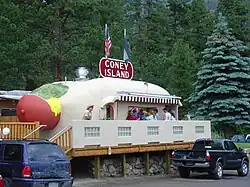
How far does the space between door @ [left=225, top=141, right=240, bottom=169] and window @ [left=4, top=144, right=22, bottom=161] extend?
39.6 ft

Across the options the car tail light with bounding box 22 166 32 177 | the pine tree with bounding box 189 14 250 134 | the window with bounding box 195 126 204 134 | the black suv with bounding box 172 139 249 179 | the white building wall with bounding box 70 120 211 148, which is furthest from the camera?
the pine tree with bounding box 189 14 250 134

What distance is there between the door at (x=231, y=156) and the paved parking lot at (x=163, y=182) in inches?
25.5

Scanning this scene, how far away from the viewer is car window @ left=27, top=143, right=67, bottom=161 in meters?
14.9

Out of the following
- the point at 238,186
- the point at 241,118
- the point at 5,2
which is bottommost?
the point at 238,186

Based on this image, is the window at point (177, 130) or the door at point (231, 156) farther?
the window at point (177, 130)

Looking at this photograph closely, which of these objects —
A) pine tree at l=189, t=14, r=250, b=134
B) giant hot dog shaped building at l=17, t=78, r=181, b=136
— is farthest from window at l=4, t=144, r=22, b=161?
pine tree at l=189, t=14, r=250, b=134

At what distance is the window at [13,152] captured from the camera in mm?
14914

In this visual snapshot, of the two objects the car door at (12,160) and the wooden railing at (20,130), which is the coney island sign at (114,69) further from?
the car door at (12,160)

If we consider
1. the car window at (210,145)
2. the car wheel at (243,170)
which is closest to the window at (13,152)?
the car window at (210,145)

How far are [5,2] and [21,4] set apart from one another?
246 inches

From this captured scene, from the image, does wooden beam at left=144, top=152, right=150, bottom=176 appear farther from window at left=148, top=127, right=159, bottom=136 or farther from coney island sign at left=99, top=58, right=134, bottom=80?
coney island sign at left=99, top=58, right=134, bottom=80

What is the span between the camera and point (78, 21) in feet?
160

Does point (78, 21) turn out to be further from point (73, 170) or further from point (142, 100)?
point (73, 170)

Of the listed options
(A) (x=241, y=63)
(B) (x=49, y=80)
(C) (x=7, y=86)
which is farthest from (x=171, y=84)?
(C) (x=7, y=86)
